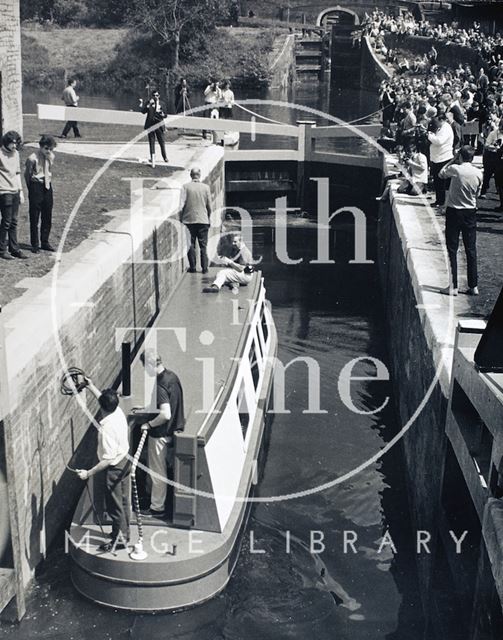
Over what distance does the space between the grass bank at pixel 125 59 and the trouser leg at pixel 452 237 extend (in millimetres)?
47732

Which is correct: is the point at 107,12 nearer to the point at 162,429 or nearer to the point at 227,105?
the point at 227,105

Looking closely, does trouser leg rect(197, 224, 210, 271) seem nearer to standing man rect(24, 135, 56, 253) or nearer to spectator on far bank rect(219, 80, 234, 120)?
standing man rect(24, 135, 56, 253)

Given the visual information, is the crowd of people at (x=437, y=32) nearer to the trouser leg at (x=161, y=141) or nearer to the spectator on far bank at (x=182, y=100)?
the spectator on far bank at (x=182, y=100)

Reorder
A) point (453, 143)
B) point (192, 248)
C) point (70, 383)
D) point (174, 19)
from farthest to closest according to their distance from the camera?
point (174, 19), point (453, 143), point (192, 248), point (70, 383)

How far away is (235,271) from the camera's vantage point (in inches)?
558

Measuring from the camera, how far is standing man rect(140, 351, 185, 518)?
9281 millimetres

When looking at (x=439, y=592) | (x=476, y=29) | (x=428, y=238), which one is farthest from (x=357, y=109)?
(x=439, y=592)

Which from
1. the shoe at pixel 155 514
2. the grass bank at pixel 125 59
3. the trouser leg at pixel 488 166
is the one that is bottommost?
the shoe at pixel 155 514

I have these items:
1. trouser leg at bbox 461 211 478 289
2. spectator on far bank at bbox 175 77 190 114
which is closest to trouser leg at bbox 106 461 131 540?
trouser leg at bbox 461 211 478 289

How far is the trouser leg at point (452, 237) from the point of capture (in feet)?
40.0

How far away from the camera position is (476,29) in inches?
2025

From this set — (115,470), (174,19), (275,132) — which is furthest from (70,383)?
(174,19)

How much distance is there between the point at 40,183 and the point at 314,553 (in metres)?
6.06

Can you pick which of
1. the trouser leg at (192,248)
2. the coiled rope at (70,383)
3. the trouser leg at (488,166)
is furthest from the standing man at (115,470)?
the trouser leg at (488,166)
